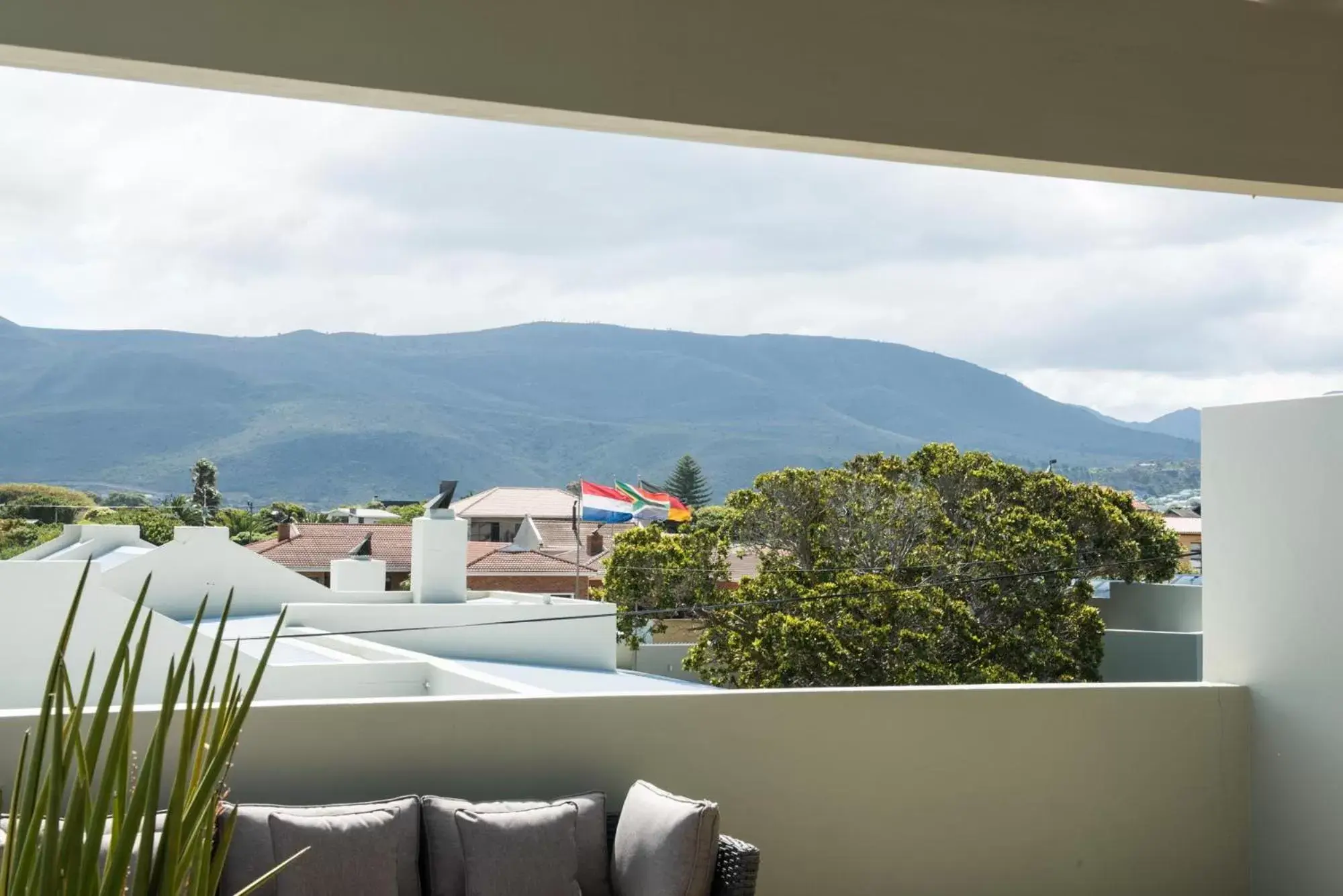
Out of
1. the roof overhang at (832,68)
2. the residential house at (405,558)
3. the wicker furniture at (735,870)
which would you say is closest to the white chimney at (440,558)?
the residential house at (405,558)

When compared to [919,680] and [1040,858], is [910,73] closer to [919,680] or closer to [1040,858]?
[1040,858]

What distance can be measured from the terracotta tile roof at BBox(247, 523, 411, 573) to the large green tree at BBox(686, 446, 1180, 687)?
1596 centimetres

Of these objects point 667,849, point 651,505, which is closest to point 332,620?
Result: point 667,849

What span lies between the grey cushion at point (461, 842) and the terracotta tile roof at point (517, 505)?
170ft

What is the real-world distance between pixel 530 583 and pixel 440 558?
1642 centimetres

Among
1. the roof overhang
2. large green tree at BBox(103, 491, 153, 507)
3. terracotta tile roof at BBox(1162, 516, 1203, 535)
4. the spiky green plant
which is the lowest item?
the spiky green plant

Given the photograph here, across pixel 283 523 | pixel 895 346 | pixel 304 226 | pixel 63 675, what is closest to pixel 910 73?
pixel 63 675

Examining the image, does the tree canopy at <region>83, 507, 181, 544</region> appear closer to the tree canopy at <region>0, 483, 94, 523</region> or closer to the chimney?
the tree canopy at <region>0, 483, 94, 523</region>

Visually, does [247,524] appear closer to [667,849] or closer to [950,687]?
[950,687]

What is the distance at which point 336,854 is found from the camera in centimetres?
304

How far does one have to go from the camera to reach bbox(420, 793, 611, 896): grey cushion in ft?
10.4

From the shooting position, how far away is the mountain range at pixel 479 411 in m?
89.6

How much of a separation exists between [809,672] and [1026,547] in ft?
18.1

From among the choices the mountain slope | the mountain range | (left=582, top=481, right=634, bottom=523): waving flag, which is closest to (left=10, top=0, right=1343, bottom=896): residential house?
(left=582, top=481, right=634, bottom=523): waving flag
